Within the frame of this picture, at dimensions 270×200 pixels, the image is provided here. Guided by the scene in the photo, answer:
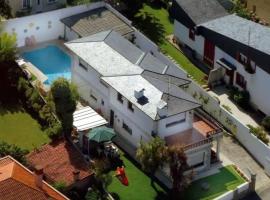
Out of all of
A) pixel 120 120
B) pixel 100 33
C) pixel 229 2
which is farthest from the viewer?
pixel 229 2

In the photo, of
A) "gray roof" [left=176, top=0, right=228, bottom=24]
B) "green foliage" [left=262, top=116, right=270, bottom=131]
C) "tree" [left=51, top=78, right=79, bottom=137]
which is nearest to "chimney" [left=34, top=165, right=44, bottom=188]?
"tree" [left=51, top=78, right=79, bottom=137]

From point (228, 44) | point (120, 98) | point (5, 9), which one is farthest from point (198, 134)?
point (5, 9)

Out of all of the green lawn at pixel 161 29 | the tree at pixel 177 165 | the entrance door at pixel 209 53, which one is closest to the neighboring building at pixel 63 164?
the tree at pixel 177 165

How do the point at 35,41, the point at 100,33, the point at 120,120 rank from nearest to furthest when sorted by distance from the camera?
the point at 120,120 < the point at 100,33 < the point at 35,41

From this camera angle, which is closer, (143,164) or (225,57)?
(143,164)

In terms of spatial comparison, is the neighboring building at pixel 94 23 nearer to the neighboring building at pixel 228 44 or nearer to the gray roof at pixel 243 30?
the neighboring building at pixel 228 44

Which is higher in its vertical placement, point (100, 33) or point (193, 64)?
point (100, 33)

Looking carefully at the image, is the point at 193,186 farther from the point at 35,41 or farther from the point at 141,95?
Answer: the point at 35,41

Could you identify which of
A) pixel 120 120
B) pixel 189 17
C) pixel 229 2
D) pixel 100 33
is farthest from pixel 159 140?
pixel 229 2
